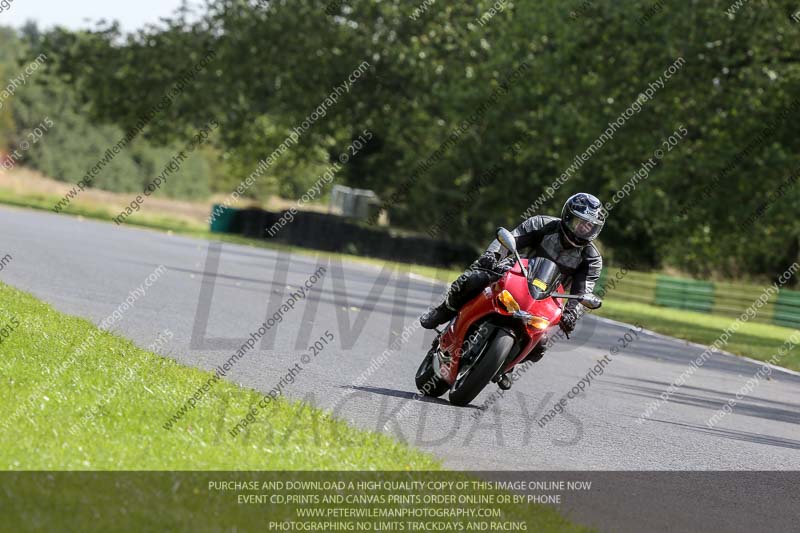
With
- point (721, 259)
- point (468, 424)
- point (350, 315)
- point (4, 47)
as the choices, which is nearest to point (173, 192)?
point (4, 47)

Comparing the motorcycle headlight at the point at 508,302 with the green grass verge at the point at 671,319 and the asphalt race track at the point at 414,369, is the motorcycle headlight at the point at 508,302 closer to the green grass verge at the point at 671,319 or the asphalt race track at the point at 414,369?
the asphalt race track at the point at 414,369

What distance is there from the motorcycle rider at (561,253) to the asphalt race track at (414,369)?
828 millimetres

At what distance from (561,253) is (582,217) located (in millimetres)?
428

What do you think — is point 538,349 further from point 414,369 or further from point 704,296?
point 704,296

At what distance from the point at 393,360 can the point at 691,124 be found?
84.8 feet

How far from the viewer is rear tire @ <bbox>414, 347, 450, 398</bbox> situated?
10664 mm

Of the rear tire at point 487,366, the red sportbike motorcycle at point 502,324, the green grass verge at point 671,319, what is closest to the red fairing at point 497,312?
the red sportbike motorcycle at point 502,324

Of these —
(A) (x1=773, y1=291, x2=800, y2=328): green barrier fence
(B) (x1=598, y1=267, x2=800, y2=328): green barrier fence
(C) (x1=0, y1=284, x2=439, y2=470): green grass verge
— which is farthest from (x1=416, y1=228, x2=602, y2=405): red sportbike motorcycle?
(B) (x1=598, y1=267, x2=800, y2=328): green barrier fence

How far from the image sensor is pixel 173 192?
384 ft

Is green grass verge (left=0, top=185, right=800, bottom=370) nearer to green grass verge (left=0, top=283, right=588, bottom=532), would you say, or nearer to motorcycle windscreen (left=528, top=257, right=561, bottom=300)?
motorcycle windscreen (left=528, top=257, right=561, bottom=300)

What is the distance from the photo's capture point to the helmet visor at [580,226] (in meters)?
9.95

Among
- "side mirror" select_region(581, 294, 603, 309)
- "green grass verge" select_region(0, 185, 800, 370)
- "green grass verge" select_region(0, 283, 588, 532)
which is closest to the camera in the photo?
"green grass verge" select_region(0, 283, 588, 532)

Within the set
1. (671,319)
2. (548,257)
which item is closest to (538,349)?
(548,257)

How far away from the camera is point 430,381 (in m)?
10.7
